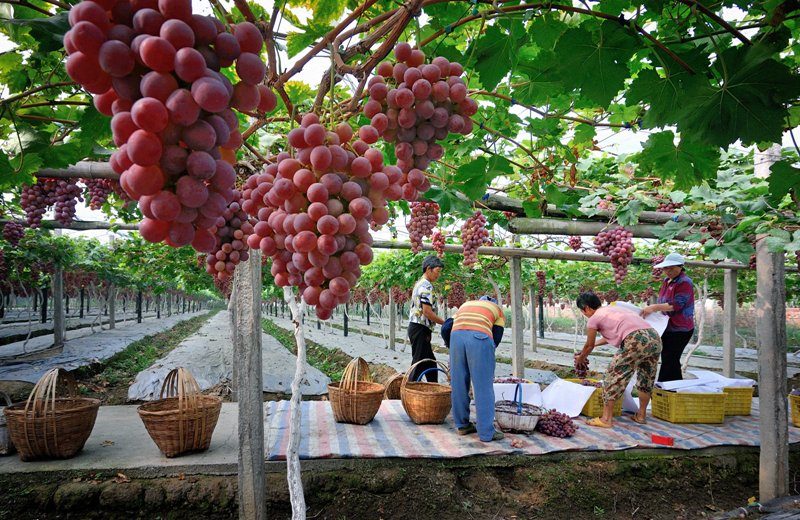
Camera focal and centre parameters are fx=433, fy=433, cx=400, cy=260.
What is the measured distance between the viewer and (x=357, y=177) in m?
0.94

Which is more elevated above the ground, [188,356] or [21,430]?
[21,430]

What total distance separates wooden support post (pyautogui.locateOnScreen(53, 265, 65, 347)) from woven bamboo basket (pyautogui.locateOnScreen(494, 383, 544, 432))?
41.7 ft

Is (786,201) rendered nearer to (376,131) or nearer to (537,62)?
(537,62)

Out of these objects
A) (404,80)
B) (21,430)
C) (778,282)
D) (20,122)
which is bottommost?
(21,430)

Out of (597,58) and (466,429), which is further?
(466,429)

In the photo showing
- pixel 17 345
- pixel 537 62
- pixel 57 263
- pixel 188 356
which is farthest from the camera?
pixel 17 345

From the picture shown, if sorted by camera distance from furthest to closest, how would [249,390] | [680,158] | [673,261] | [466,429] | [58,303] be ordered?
[58,303] → [673,261] → [466,429] → [249,390] → [680,158]

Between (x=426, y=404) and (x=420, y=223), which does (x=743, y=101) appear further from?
(x=426, y=404)

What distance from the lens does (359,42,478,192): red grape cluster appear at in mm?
Result: 1074

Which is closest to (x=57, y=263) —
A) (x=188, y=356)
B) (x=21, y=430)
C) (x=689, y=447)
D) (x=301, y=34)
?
(x=188, y=356)

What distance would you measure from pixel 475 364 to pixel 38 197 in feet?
16.7

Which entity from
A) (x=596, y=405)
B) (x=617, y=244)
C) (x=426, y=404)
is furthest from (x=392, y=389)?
(x=617, y=244)

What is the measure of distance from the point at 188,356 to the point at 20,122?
1231 centimetres

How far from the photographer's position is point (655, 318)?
20.1ft
